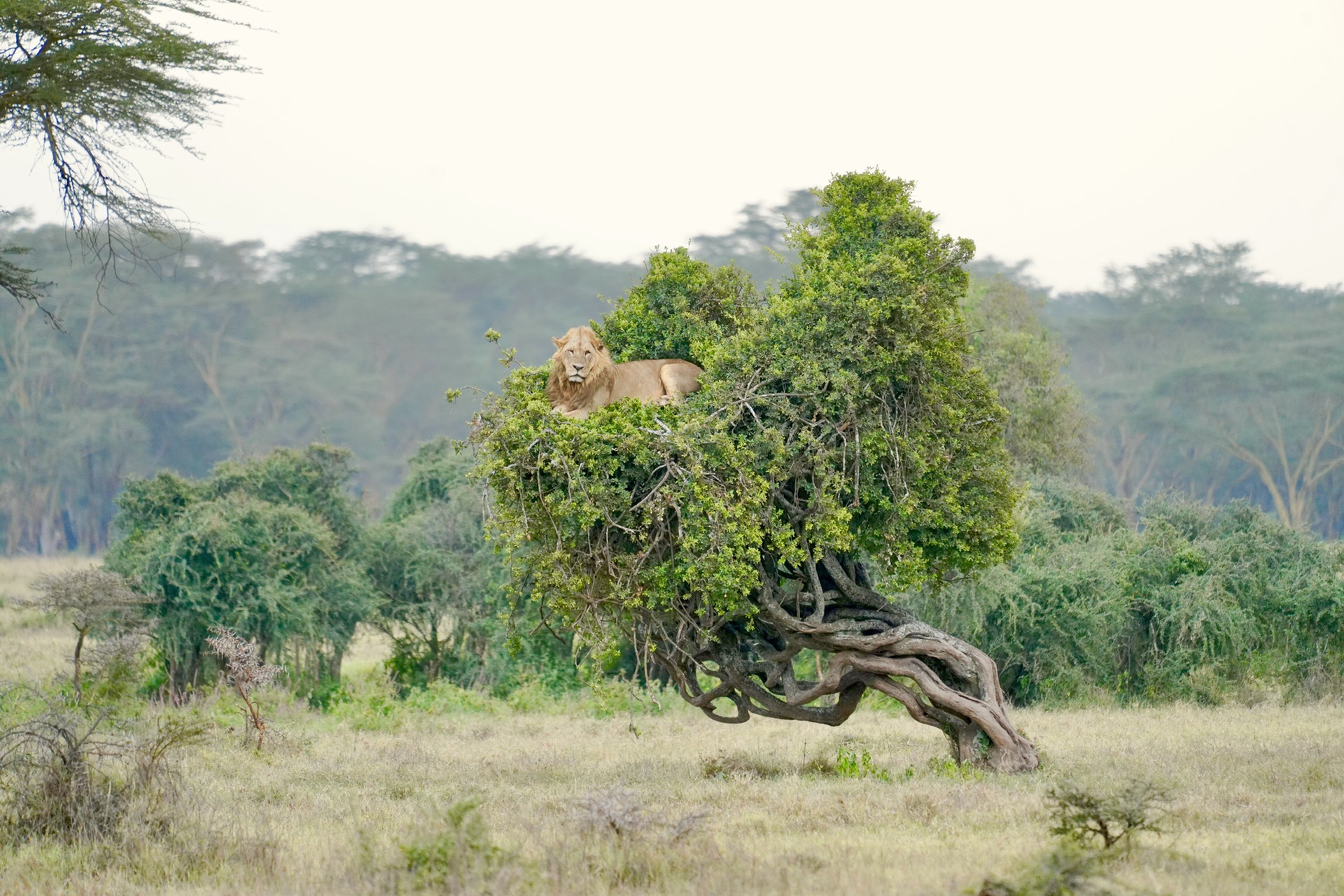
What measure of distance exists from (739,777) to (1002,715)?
2810 millimetres

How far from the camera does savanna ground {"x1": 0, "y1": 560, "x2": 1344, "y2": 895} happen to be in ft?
29.0

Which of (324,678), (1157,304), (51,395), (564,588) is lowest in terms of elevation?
(324,678)

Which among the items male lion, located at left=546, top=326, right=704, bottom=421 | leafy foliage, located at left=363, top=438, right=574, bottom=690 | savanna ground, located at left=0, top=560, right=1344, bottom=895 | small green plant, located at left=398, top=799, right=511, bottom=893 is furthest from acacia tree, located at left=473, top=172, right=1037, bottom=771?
leafy foliage, located at left=363, top=438, right=574, bottom=690

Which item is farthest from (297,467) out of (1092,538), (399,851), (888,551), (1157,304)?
(1157,304)

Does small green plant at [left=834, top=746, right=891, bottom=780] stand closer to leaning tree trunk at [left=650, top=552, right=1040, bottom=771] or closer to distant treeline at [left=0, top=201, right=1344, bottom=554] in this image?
leaning tree trunk at [left=650, top=552, right=1040, bottom=771]

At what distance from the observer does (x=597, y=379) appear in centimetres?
1328

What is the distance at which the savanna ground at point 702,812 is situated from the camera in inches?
348

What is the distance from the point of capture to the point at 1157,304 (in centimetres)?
6762

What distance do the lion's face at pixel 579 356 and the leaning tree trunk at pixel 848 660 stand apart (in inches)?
104

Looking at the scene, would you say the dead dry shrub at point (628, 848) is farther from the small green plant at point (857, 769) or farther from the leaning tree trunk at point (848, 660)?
A: the small green plant at point (857, 769)

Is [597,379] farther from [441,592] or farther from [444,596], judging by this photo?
[441,592]

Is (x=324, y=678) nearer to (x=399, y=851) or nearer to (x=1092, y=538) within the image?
(x=1092, y=538)

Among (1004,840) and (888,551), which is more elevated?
(888,551)

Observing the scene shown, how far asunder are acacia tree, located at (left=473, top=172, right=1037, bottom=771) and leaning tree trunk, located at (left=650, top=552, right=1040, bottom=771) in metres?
0.03
